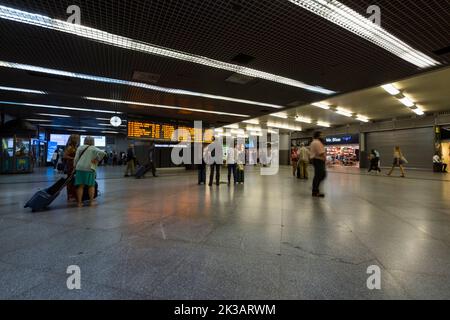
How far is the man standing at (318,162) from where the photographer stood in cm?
576

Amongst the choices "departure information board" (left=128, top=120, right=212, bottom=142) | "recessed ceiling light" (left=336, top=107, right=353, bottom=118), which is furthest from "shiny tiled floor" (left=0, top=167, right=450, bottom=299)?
"recessed ceiling light" (left=336, top=107, right=353, bottom=118)

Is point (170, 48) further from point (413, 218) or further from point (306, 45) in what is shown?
point (413, 218)

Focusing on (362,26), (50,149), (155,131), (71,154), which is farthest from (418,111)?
(50,149)

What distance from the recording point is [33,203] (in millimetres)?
4051

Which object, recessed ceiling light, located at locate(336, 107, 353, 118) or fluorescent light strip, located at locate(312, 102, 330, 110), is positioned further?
recessed ceiling light, located at locate(336, 107, 353, 118)

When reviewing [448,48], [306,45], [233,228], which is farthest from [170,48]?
[448,48]

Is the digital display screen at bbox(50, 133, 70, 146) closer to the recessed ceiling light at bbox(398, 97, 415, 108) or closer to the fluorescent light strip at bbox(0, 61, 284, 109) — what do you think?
the fluorescent light strip at bbox(0, 61, 284, 109)

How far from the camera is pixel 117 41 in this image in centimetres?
459

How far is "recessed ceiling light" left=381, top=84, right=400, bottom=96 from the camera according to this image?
942 centimetres

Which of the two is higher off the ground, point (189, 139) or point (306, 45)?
point (306, 45)

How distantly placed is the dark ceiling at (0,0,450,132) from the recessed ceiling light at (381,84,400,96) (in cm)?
324

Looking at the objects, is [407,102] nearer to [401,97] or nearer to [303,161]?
[401,97]
